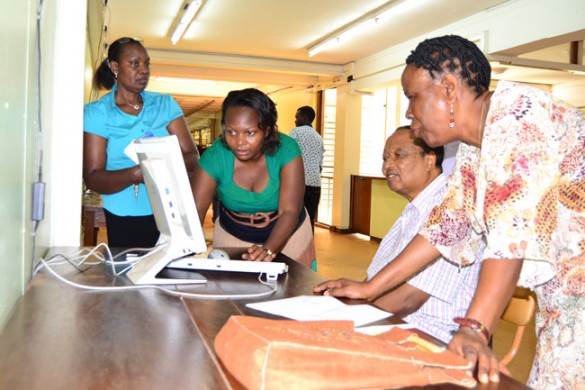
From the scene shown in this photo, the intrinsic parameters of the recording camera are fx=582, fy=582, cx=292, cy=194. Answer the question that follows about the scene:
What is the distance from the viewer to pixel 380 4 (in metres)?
5.79

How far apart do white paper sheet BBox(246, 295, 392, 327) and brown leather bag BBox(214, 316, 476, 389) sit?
11.1 inches

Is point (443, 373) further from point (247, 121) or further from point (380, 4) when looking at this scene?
point (380, 4)

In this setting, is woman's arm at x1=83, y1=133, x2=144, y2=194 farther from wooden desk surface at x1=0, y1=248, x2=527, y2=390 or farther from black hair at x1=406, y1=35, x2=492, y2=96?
black hair at x1=406, y1=35, x2=492, y2=96

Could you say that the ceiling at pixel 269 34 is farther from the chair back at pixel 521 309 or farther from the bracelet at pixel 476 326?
the bracelet at pixel 476 326

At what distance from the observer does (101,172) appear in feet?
7.34

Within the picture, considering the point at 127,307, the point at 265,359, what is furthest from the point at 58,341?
the point at 265,359

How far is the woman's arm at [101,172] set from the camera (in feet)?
7.12

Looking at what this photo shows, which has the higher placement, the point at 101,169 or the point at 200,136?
the point at 200,136

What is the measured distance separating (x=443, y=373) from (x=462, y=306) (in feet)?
2.70

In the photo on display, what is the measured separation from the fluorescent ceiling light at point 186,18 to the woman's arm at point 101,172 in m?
3.65

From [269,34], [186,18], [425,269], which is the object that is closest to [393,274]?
[425,269]

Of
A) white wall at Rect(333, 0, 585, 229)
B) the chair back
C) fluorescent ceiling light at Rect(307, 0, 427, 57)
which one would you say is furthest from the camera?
fluorescent ceiling light at Rect(307, 0, 427, 57)

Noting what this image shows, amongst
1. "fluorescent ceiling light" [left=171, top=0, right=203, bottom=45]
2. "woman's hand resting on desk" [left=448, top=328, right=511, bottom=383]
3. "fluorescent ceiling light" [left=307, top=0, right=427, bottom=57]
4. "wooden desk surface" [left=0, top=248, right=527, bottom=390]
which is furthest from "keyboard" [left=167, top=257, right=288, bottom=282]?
"fluorescent ceiling light" [left=307, top=0, right=427, bottom=57]

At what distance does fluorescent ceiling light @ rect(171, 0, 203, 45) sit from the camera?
5.66 m
